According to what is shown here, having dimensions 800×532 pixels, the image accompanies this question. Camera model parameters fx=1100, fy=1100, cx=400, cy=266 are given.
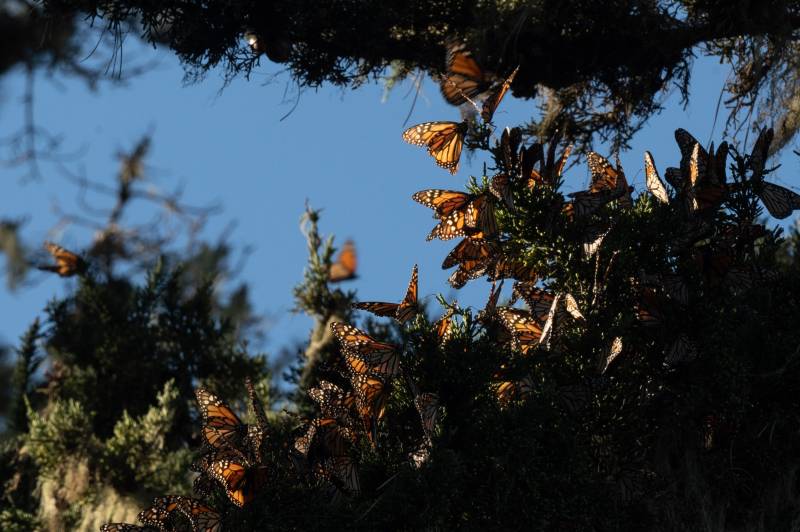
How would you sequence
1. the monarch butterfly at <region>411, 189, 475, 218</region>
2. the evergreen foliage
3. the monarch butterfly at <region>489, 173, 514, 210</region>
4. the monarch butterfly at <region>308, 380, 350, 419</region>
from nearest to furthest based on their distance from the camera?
the evergreen foliage, the monarch butterfly at <region>308, 380, 350, 419</region>, the monarch butterfly at <region>489, 173, 514, 210</region>, the monarch butterfly at <region>411, 189, 475, 218</region>

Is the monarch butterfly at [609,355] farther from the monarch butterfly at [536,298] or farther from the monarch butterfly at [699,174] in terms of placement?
the monarch butterfly at [699,174]

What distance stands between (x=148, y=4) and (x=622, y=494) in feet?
9.71

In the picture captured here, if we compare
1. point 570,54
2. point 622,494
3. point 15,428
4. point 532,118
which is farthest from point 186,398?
point 622,494

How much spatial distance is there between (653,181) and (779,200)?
0.53 metres

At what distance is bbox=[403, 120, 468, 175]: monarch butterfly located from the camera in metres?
4.50

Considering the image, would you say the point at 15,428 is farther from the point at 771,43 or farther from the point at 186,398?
the point at 771,43

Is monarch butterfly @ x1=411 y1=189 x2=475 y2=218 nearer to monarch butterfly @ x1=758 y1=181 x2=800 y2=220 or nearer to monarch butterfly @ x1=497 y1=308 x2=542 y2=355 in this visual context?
monarch butterfly @ x1=497 y1=308 x2=542 y2=355

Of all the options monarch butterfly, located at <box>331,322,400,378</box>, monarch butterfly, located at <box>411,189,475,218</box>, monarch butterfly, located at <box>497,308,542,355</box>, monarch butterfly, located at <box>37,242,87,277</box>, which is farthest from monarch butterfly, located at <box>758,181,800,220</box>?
monarch butterfly, located at <box>37,242,87,277</box>

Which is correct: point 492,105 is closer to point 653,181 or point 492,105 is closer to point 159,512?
point 653,181

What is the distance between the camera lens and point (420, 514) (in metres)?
3.63

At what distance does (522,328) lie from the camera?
4348 mm

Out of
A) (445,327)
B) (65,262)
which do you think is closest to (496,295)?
(445,327)

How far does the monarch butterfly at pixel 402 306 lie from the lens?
4.14 metres

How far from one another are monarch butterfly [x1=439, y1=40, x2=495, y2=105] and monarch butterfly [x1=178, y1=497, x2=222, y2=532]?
2656 millimetres
